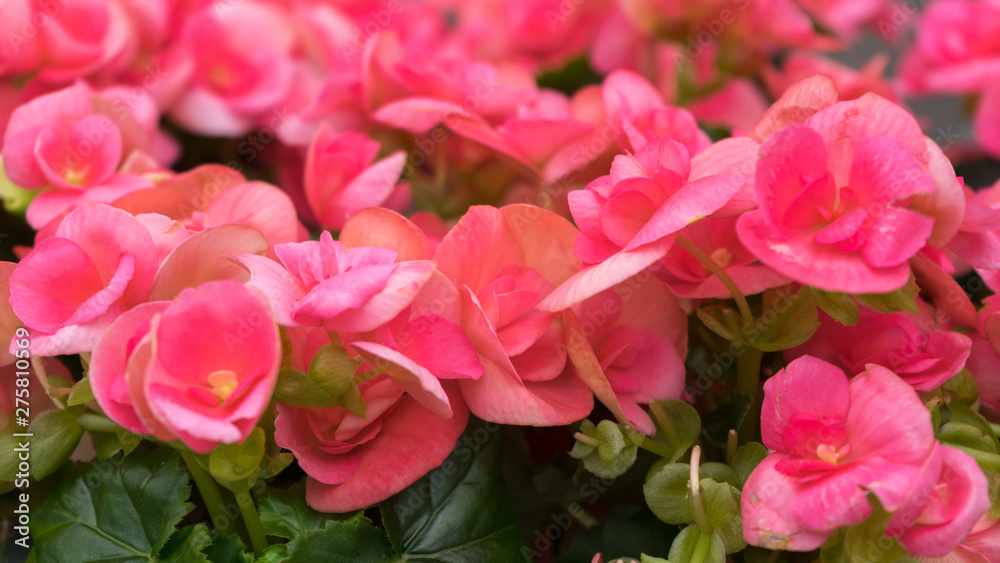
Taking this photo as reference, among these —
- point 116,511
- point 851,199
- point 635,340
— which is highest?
point 851,199

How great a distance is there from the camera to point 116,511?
1.53 feet

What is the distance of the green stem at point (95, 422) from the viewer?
0.45m

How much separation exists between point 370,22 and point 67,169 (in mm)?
574

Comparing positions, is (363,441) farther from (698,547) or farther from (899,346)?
(899,346)

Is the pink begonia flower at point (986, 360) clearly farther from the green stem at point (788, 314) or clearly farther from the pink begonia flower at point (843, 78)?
the pink begonia flower at point (843, 78)

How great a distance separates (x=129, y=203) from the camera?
1.69ft

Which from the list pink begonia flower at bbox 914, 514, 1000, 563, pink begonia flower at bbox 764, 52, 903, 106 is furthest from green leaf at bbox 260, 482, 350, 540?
pink begonia flower at bbox 764, 52, 903, 106

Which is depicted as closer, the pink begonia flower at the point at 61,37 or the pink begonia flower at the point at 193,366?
the pink begonia flower at the point at 193,366

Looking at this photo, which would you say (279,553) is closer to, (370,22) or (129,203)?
(129,203)

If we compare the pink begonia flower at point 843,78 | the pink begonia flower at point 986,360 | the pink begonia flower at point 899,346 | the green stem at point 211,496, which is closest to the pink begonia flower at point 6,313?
the green stem at point 211,496

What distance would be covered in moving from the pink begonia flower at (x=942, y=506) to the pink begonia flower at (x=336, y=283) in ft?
0.79

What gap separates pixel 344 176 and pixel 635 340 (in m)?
0.27

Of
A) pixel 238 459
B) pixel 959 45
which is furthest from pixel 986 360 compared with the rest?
pixel 959 45

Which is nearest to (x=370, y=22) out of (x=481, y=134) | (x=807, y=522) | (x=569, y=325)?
(x=481, y=134)
